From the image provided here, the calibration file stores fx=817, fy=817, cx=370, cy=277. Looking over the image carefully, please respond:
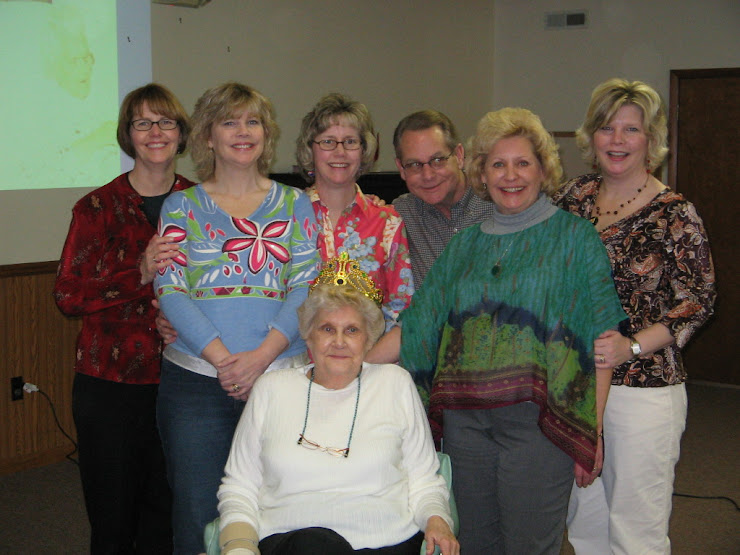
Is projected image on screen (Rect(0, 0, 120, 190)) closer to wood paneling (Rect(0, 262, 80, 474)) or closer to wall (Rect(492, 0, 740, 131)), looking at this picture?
wood paneling (Rect(0, 262, 80, 474))

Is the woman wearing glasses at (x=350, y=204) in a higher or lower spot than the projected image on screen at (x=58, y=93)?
lower

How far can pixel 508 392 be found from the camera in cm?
210

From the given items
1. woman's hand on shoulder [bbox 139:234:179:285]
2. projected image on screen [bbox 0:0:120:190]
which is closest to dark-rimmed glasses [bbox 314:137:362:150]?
woman's hand on shoulder [bbox 139:234:179:285]

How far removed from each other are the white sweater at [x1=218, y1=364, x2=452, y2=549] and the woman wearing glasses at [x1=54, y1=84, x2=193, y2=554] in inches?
22.8

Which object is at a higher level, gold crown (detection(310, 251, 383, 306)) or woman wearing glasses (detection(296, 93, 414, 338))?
woman wearing glasses (detection(296, 93, 414, 338))

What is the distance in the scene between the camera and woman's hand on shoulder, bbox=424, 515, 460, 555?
79.1 inches

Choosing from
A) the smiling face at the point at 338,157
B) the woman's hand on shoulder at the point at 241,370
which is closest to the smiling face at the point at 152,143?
the smiling face at the point at 338,157

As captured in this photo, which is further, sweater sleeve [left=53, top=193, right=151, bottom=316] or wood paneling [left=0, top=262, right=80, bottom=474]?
wood paneling [left=0, top=262, right=80, bottom=474]

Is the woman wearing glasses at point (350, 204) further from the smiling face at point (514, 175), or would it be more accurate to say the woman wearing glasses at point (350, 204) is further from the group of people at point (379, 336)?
the smiling face at point (514, 175)

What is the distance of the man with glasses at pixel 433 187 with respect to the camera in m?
2.67

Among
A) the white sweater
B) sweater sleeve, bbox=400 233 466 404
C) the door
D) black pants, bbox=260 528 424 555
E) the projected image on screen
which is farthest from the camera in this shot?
the door

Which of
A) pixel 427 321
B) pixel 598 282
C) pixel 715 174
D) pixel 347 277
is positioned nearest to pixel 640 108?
pixel 598 282

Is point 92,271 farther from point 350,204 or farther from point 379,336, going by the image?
point 379,336

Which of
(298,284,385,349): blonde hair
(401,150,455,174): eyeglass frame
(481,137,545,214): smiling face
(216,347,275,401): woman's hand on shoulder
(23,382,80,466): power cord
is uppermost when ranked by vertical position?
(401,150,455,174): eyeglass frame
